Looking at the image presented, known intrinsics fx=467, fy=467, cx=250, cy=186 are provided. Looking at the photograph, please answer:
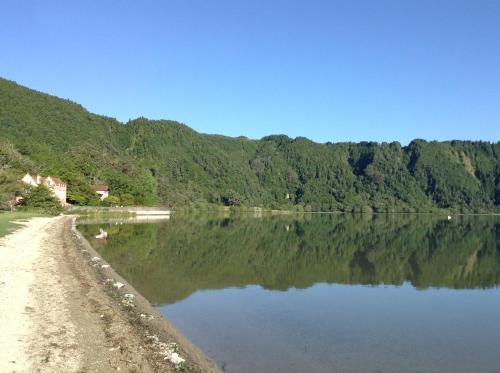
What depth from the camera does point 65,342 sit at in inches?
388

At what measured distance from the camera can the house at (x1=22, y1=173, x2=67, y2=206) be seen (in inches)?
2633

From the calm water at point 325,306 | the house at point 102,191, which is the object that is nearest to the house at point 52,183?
the house at point 102,191

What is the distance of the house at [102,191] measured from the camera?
86938mm

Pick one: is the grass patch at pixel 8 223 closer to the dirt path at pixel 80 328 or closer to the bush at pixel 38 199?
the dirt path at pixel 80 328

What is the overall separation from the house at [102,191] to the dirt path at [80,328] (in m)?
70.0

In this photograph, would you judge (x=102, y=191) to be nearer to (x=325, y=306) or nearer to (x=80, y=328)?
(x=325, y=306)

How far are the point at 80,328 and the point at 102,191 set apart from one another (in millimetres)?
81127

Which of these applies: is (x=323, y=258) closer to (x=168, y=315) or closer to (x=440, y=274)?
(x=440, y=274)

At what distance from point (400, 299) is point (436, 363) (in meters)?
8.19

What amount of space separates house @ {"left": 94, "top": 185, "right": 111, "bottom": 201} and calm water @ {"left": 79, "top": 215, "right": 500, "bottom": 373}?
181 feet

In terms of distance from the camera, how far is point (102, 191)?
290 feet

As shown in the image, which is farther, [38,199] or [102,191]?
[102,191]

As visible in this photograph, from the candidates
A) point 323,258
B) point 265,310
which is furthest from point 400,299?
point 323,258

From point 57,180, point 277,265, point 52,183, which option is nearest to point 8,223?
point 277,265
